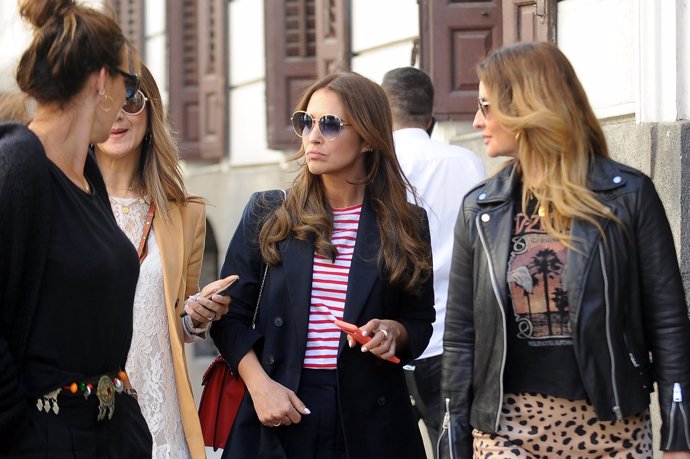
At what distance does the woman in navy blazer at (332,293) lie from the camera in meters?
4.53

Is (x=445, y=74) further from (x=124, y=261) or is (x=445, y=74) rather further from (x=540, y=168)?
(x=124, y=261)

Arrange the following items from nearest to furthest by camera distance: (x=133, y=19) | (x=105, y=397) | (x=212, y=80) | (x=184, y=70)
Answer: (x=105, y=397) < (x=212, y=80) < (x=184, y=70) < (x=133, y=19)

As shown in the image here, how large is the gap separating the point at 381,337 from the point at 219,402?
63 cm

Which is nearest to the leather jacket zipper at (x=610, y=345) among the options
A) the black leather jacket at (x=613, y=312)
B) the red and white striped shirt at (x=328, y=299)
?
the black leather jacket at (x=613, y=312)

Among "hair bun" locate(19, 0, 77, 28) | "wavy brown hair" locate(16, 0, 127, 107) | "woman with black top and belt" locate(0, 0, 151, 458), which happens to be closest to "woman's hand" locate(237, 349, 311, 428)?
"woman with black top and belt" locate(0, 0, 151, 458)

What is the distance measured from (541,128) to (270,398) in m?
1.19

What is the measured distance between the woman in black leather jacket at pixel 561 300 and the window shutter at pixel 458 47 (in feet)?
16.1

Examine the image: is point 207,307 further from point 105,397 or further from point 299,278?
point 105,397

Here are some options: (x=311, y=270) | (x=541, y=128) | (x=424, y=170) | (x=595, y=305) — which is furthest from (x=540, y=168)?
(x=424, y=170)

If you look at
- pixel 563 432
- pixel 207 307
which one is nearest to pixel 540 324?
pixel 563 432

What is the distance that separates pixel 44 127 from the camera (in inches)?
133

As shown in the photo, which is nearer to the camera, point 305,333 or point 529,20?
point 305,333

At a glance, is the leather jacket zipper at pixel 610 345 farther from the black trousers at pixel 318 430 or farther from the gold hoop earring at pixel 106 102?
the gold hoop earring at pixel 106 102

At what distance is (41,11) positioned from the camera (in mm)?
3385
